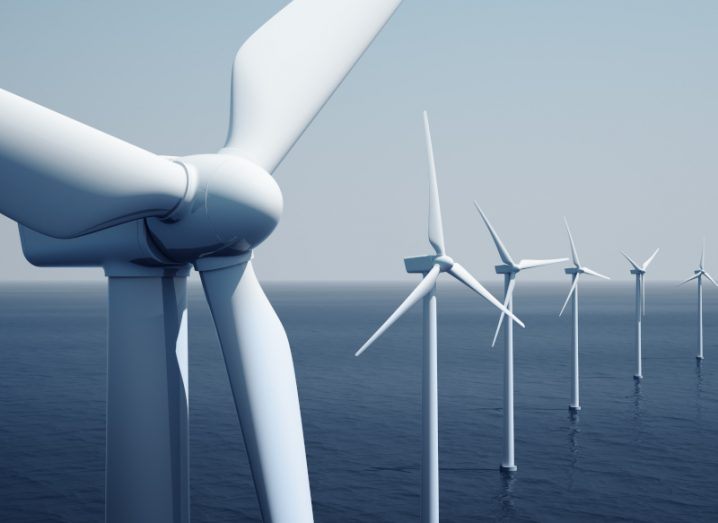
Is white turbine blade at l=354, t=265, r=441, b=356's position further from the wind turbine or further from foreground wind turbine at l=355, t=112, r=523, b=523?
the wind turbine

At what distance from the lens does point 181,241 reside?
10.2 m

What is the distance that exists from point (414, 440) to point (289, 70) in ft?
134

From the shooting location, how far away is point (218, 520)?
33.7 metres

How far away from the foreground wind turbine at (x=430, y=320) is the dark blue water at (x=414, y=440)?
37.8 ft

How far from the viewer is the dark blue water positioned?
3675 centimetres

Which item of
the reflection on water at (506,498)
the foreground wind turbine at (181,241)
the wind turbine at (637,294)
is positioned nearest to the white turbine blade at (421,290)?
the foreground wind turbine at (181,241)

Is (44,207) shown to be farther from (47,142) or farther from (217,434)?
(217,434)

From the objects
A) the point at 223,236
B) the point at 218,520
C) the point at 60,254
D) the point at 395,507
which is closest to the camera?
the point at 223,236

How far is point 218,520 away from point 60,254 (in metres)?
24.2

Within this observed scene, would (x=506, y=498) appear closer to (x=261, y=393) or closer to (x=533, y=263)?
(x=533, y=263)

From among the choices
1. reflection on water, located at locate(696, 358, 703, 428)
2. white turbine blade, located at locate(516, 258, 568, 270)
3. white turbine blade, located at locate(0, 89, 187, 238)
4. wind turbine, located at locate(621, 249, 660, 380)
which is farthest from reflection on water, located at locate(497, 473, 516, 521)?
wind turbine, located at locate(621, 249, 660, 380)

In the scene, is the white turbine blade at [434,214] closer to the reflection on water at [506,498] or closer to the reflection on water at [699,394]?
the reflection on water at [506,498]

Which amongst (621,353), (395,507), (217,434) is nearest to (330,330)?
(621,353)

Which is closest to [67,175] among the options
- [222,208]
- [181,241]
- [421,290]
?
[222,208]
